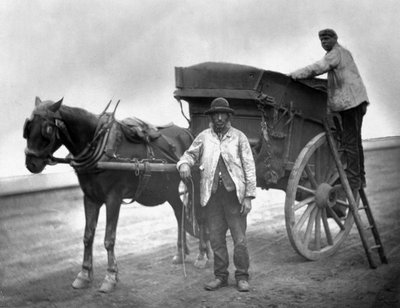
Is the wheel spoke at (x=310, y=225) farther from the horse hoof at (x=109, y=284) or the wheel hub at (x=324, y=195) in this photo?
the horse hoof at (x=109, y=284)

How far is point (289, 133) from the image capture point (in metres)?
5.51

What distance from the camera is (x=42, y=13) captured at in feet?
17.1

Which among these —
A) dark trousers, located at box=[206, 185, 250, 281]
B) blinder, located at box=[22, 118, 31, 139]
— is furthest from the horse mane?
dark trousers, located at box=[206, 185, 250, 281]

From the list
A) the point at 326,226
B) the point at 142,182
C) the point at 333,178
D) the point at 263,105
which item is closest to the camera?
the point at 142,182

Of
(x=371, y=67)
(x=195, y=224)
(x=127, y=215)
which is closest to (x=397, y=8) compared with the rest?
(x=371, y=67)

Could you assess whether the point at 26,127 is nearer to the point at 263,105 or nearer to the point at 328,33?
the point at 263,105

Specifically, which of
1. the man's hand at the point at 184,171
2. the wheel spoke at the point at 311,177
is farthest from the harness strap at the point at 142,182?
the wheel spoke at the point at 311,177

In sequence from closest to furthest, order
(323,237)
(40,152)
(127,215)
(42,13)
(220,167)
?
1. (40,152)
2. (220,167)
3. (42,13)
4. (323,237)
5. (127,215)

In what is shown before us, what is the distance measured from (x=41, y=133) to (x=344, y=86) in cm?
294

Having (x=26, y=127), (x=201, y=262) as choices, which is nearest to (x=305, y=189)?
(x=201, y=262)

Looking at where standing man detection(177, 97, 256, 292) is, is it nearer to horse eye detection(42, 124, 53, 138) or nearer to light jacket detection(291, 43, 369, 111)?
horse eye detection(42, 124, 53, 138)

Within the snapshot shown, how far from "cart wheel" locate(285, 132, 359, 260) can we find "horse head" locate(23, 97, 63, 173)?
2.34 metres

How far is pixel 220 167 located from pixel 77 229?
8.96ft

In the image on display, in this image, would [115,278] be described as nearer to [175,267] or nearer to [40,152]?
[175,267]
